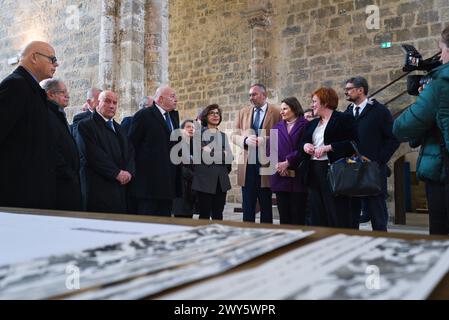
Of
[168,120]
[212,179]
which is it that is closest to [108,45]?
[168,120]

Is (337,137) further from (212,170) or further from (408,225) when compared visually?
(408,225)

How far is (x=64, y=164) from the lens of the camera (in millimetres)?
2795

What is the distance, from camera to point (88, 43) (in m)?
5.97

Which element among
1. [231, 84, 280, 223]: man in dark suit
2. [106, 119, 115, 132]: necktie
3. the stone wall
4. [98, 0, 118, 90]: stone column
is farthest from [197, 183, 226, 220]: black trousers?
the stone wall

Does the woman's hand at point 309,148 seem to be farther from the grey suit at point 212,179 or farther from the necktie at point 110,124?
the necktie at point 110,124

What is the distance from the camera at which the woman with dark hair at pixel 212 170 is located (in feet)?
13.1

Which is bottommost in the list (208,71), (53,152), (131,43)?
(53,152)

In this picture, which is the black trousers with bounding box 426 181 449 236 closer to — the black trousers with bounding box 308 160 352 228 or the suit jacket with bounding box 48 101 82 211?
the black trousers with bounding box 308 160 352 228

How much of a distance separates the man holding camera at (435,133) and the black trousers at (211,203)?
2008 mm
